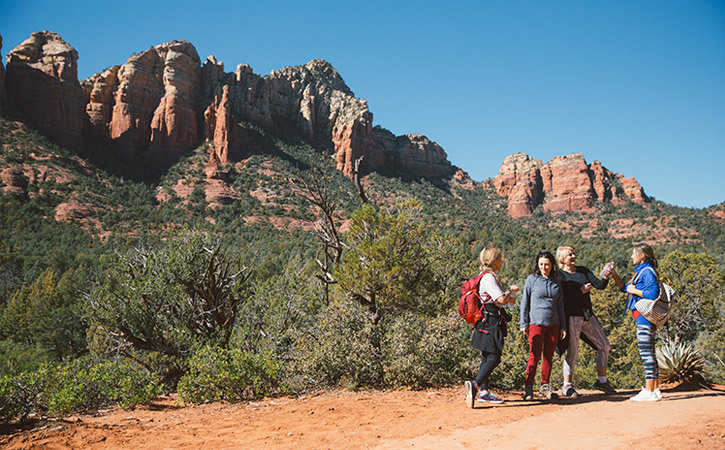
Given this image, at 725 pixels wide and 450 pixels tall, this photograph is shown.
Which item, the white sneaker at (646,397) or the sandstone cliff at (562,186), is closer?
the white sneaker at (646,397)

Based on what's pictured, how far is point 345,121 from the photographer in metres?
86.8

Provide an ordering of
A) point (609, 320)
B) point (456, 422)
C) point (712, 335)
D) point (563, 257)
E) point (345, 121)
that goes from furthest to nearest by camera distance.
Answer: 1. point (345, 121)
2. point (609, 320)
3. point (712, 335)
4. point (563, 257)
5. point (456, 422)

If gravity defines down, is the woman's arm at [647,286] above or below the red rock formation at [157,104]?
below

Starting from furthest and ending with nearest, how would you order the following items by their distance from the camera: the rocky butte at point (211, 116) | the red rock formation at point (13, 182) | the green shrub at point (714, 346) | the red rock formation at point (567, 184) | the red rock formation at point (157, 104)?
the red rock formation at point (567, 184), the red rock formation at point (157, 104), the rocky butte at point (211, 116), the red rock formation at point (13, 182), the green shrub at point (714, 346)

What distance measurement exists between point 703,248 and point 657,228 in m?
15.6

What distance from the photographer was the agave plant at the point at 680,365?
5.31 metres

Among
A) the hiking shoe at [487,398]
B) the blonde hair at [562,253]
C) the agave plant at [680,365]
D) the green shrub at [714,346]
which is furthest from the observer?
the green shrub at [714,346]

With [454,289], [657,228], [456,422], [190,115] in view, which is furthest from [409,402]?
[190,115]

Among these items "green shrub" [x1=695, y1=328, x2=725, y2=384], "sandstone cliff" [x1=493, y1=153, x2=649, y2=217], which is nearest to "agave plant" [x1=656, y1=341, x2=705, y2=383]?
"green shrub" [x1=695, y1=328, x2=725, y2=384]

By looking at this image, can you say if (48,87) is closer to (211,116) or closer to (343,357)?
(211,116)

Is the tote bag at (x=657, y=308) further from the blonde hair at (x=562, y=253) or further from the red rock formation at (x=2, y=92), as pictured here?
the red rock formation at (x=2, y=92)

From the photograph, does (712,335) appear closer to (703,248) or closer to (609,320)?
(609,320)

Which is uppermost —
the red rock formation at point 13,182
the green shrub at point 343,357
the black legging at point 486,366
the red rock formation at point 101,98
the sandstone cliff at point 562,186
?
the red rock formation at point 101,98

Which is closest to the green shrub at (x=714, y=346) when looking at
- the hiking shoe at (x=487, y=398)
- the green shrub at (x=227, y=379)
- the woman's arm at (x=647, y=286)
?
the woman's arm at (x=647, y=286)
